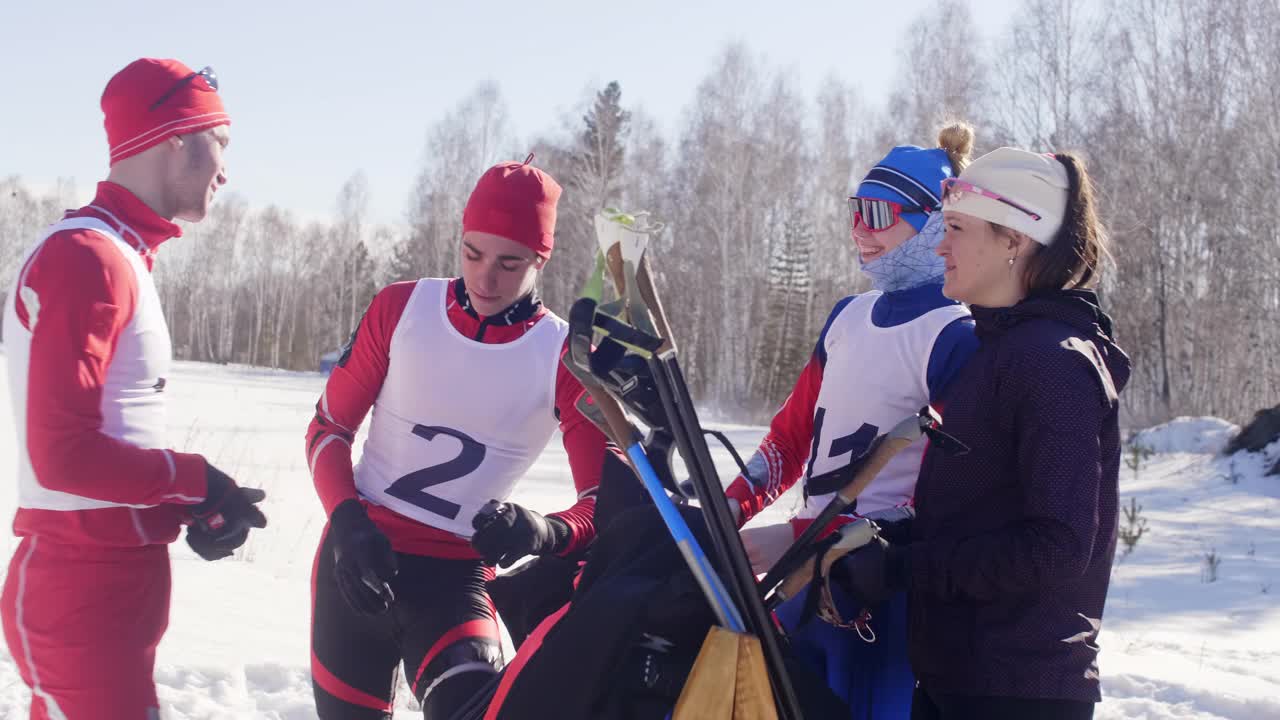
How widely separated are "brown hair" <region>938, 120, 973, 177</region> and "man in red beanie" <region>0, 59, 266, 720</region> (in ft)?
5.50

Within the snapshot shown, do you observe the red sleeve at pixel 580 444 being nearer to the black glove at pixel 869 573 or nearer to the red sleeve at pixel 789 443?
the red sleeve at pixel 789 443

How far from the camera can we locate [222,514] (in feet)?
6.69

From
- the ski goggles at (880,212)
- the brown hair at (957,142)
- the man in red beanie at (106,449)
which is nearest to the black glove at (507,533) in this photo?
the man in red beanie at (106,449)

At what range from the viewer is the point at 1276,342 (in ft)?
57.4

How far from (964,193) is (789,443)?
76cm

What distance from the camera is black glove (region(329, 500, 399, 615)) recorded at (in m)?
1.98

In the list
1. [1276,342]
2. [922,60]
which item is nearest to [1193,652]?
[1276,342]

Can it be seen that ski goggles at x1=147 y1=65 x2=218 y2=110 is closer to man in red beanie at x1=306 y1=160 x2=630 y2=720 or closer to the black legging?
man in red beanie at x1=306 y1=160 x2=630 y2=720

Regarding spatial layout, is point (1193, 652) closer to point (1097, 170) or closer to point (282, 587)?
point (282, 587)

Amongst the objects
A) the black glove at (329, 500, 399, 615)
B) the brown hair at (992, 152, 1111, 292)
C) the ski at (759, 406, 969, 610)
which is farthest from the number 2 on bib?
the brown hair at (992, 152, 1111, 292)

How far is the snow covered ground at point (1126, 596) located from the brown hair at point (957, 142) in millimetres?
2557

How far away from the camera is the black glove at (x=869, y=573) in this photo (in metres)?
1.50

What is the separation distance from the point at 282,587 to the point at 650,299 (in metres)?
4.40

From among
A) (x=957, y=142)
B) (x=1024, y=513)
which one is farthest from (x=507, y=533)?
(x=957, y=142)
